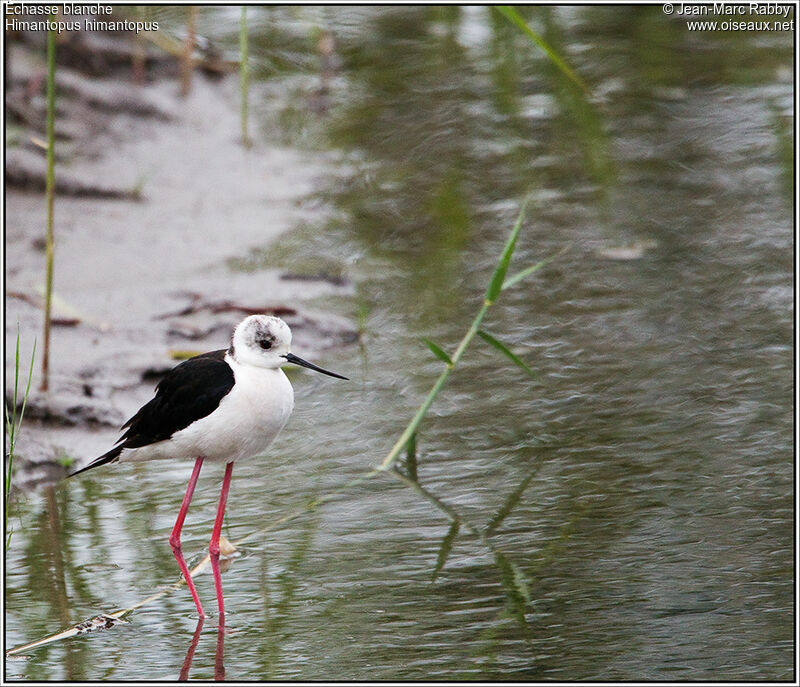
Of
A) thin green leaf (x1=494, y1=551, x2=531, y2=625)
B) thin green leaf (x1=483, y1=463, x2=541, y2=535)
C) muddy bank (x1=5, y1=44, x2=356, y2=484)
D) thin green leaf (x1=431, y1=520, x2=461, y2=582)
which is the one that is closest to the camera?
thin green leaf (x1=494, y1=551, x2=531, y2=625)

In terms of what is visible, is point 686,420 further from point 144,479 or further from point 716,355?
point 144,479

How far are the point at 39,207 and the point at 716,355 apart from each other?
4317 millimetres

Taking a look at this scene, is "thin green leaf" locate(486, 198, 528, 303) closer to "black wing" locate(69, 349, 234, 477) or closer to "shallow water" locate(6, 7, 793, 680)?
"shallow water" locate(6, 7, 793, 680)

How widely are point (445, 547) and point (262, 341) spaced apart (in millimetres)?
967

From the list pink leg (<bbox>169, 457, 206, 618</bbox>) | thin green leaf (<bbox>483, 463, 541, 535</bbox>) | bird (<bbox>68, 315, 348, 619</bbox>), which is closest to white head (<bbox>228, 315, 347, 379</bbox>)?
bird (<bbox>68, 315, 348, 619</bbox>)

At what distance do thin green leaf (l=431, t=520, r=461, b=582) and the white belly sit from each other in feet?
2.30

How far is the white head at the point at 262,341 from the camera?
403 centimetres

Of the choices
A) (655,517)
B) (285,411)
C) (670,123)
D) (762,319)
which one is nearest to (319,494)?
(285,411)

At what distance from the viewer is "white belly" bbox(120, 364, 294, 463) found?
3998mm

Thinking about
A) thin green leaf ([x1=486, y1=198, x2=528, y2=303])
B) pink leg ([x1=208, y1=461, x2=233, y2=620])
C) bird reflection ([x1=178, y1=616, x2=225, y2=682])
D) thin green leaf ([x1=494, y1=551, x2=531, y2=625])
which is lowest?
bird reflection ([x1=178, y1=616, x2=225, y2=682])

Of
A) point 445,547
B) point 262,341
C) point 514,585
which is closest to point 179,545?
point 262,341

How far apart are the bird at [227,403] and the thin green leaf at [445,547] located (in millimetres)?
701

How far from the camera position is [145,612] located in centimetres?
405

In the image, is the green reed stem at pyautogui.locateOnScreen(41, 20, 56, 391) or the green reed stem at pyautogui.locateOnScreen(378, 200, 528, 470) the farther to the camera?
the green reed stem at pyautogui.locateOnScreen(41, 20, 56, 391)
